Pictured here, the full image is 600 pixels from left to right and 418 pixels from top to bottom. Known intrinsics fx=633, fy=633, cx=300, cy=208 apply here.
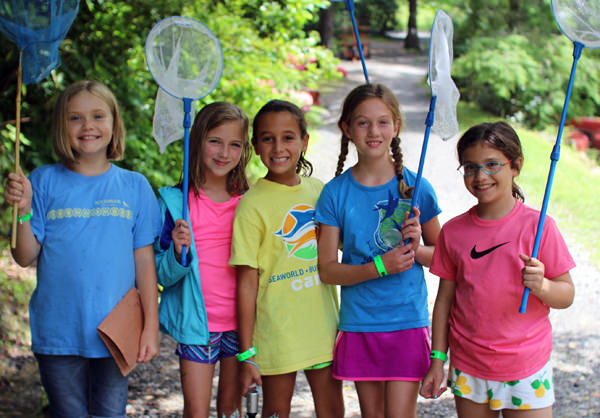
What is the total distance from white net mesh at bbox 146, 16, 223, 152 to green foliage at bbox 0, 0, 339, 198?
73.3 inches

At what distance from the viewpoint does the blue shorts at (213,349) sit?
8.82 ft

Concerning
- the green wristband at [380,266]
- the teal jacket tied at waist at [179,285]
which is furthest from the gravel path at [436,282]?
the teal jacket tied at waist at [179,285]

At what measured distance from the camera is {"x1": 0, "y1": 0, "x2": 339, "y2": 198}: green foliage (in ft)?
15.9

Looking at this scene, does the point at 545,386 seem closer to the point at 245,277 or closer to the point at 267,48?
the point at 245,277

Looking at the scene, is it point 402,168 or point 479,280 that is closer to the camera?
point 479,280

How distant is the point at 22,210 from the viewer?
7.98 ft

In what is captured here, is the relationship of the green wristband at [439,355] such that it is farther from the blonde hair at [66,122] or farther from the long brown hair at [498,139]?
the blonde hair at [66,122]

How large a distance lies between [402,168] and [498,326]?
77 centimetres

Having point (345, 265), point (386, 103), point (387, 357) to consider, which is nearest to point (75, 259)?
point (345, 265)

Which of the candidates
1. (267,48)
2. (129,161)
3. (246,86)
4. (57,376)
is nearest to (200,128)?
(57,376)

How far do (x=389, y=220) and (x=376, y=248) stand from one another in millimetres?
128

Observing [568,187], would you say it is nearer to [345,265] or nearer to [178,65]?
[345,265]

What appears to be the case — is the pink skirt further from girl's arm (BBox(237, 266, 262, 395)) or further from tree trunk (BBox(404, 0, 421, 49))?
tree trunk (BBox(404, 0, 421, 49))

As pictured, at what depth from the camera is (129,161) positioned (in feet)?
17.2
